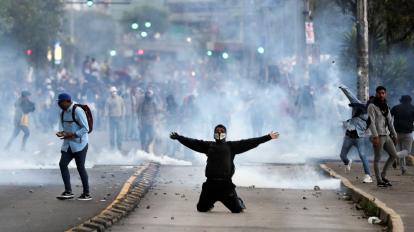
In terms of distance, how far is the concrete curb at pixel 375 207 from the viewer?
575 inches

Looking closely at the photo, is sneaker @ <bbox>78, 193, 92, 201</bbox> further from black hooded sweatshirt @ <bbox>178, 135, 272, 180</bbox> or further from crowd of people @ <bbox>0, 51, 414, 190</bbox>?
crowd of people @ <bbox>0, 51, 414, 190</bbox>

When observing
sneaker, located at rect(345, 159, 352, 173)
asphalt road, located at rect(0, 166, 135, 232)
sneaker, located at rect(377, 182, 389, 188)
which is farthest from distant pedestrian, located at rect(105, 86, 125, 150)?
sneaker, located at rect(377, 182, 389, 188)

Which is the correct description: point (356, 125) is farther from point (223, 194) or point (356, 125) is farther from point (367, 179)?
point (223, 194)

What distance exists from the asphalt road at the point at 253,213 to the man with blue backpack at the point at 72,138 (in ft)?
3.27

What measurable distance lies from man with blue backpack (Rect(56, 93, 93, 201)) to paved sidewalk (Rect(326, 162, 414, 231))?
13.8 feet

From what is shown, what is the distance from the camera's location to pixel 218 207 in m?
17.6

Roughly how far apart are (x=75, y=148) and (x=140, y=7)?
262 feet

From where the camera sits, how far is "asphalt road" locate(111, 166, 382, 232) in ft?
48.9

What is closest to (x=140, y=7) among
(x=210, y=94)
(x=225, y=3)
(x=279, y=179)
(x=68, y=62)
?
(x=68, y=62)

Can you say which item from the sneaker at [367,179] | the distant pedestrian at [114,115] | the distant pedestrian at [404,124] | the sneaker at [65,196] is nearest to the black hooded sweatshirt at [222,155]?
the sneaker at [65,196]

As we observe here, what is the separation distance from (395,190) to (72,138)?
5117 millimetres

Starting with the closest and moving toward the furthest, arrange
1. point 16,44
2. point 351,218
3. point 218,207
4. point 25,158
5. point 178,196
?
point 351,218
point 218,207
point 178,196
point 25,158
point 16,44

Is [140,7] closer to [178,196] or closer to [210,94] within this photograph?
[210,94]

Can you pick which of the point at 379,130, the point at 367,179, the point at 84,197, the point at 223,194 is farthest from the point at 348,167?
the point at 223,194
